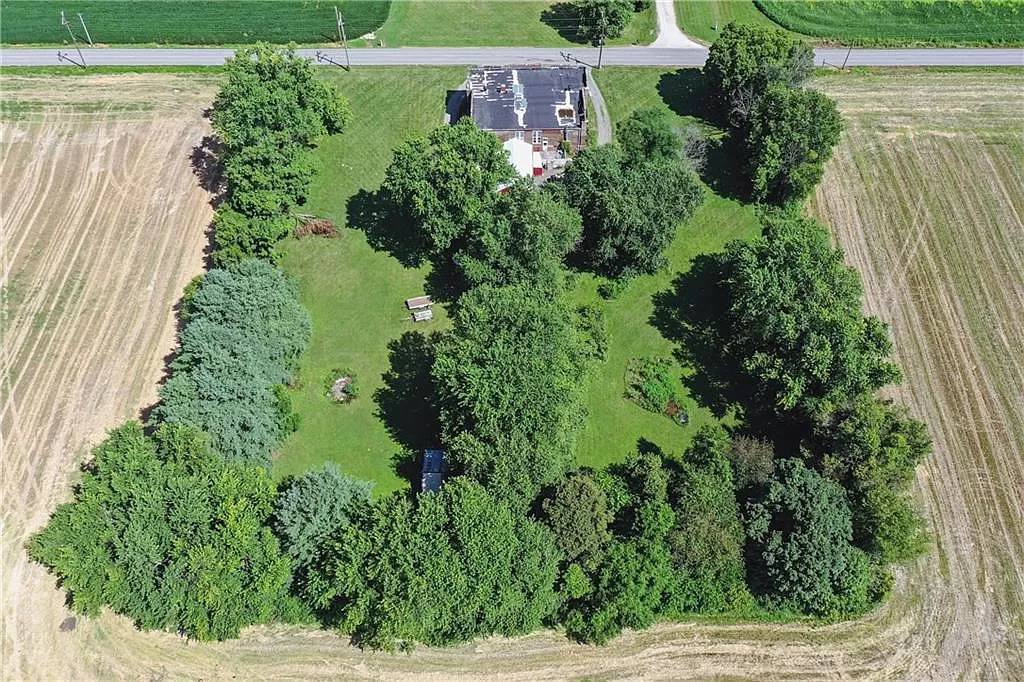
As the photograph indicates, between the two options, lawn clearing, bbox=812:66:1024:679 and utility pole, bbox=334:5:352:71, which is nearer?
lawn clearing, bbox=812:66:1024:679

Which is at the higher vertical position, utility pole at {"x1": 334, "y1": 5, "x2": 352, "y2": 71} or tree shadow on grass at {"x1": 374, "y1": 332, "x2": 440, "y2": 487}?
utility pole at {"x1": 334, "y1": 5, "x2": 352, "y2": 71}

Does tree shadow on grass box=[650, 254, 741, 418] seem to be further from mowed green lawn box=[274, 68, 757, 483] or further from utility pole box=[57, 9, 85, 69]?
utility pole box=[57, 9, 85, 69]

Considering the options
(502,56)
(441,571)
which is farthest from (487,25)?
(441,571)

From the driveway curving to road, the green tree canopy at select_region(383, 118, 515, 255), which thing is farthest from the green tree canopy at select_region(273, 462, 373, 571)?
the driveway curving to road

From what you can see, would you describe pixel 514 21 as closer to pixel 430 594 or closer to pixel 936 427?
pixel 936 427

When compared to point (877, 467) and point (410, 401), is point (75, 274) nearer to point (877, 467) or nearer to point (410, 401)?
point (410, 401)

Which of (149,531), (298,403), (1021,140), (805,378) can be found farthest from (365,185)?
(1021,140)

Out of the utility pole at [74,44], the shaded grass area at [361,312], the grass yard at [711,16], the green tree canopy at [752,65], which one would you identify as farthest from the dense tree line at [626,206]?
the utility pole at [74,44]
